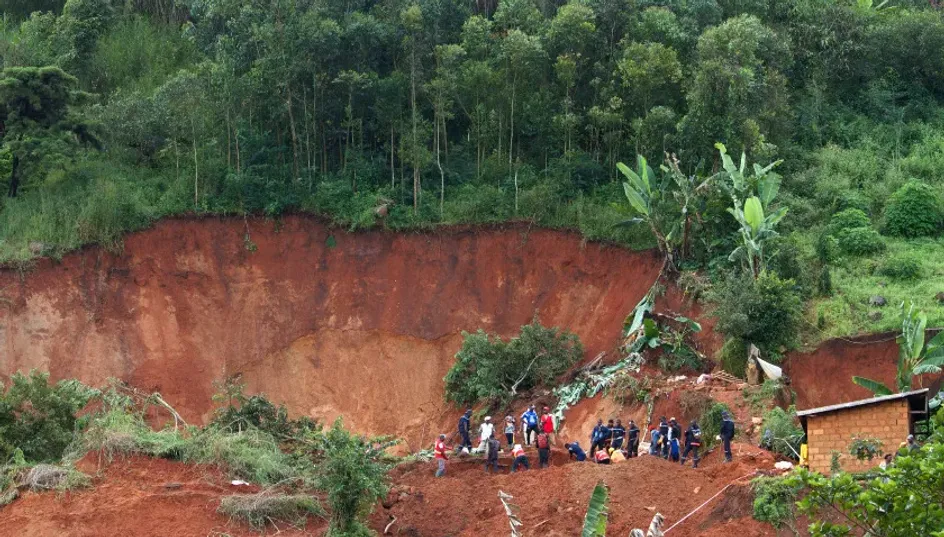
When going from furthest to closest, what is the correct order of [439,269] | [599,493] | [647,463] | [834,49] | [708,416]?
[834,49] → [439,269] → [708,416] → [647,463] → [599,493]

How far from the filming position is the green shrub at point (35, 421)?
24234 mm

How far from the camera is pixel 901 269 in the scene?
31.3m

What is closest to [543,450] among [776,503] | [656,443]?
[656,443]

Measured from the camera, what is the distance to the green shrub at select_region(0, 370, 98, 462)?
24.2 metres

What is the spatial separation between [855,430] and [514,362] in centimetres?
1026

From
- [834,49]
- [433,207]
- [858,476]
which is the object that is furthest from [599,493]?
[834,49]

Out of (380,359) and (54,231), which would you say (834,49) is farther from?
(54,231)

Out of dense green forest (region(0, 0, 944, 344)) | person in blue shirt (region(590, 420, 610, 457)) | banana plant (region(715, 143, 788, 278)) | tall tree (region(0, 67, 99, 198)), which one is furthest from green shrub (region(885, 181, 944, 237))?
tall tree (region(0, 67, 99, 198))

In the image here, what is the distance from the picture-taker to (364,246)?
36.2 meters

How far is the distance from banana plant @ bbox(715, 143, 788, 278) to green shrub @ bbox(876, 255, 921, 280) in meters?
2.69

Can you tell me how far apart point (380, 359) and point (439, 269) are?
8.45 feet

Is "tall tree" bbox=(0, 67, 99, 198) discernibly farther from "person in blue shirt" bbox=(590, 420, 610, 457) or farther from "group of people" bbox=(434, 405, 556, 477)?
"person in blue shirt" bbox=(590, 420, 610, 457)

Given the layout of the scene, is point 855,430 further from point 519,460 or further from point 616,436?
point 519,460

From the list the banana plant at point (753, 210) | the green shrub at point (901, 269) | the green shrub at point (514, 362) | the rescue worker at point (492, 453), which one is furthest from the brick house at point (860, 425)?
the green shrub at point (901, 269)
